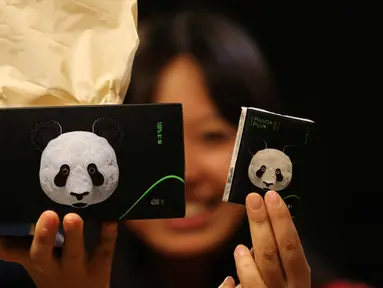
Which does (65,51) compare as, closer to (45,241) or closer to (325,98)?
(45,241)

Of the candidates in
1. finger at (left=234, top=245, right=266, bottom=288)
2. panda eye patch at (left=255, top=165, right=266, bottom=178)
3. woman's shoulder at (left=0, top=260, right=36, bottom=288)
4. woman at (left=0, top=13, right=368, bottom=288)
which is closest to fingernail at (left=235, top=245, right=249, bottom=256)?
finger at (left=234, top=245, right=266, bottom=288)

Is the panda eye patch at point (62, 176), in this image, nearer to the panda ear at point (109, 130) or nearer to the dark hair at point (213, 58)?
the panda ear at point (109, 130)

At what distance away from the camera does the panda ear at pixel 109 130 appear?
66cm

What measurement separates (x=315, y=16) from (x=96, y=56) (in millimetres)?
464

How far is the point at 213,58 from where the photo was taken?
97 cm

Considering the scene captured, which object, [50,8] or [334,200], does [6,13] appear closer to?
[50,8]

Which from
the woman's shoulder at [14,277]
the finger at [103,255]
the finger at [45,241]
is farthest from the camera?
the woman's shoulder at [14,277]

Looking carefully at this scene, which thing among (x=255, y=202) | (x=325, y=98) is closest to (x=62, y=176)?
(x=255, y=202)

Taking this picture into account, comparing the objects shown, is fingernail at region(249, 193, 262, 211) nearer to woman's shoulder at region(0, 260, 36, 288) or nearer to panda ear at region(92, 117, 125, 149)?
panda ear at region(92, 117, 125, 149)

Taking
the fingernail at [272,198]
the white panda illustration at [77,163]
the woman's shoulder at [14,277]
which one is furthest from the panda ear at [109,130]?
the woman's shoulder at [14,277]

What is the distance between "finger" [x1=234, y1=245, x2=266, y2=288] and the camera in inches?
27.4

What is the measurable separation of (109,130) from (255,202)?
0.70 ft

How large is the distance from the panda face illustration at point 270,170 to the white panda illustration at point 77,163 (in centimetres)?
19

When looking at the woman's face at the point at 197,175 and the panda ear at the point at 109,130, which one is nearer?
the panda ear at the point at 109,130
